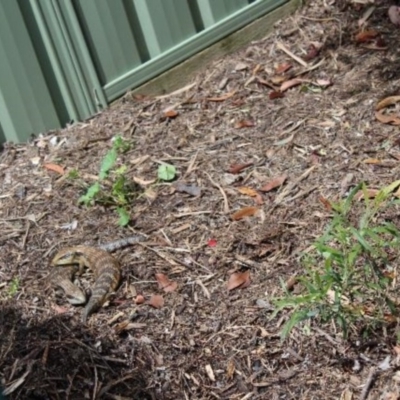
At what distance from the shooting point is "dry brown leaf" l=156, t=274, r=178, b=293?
4.34m

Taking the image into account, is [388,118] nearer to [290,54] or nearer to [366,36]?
[366,36]

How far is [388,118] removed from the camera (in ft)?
16.8

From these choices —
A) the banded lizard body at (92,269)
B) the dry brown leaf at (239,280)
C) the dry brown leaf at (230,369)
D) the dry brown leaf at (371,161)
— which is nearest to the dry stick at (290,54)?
the dry brown leaf at (371,161)

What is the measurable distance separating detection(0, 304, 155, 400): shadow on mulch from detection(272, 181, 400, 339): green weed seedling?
0.70 meters

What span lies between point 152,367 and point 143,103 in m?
2.33

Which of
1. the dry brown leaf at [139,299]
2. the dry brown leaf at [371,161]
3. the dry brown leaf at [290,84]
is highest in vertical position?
the dry brown leaf at [290,84]

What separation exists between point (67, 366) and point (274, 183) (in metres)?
1.59

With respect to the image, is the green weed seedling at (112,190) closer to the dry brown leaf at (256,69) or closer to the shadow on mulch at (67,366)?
the shadow on mulch at (67,366)

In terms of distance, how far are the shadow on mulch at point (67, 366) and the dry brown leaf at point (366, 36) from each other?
2872 mm

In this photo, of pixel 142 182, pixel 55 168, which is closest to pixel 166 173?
pixel 142 182

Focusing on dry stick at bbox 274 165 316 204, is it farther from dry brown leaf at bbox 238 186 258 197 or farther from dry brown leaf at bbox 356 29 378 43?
dry brown leaf at bbox 356 29 378 43

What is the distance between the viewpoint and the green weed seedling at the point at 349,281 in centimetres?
363

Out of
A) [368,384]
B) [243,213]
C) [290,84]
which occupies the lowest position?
[368,384]

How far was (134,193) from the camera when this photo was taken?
5004mm
